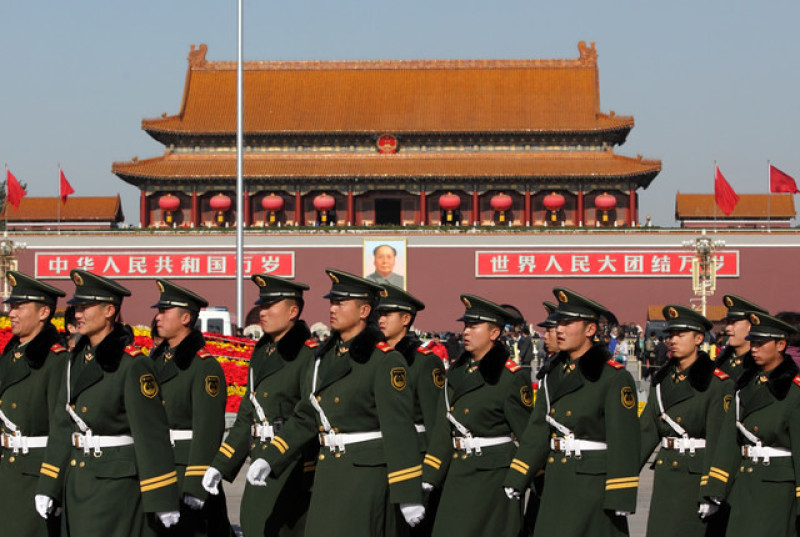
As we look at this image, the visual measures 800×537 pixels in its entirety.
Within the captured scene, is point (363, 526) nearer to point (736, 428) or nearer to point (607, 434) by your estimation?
point (607, 434)

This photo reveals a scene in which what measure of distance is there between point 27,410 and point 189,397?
2.69 ft

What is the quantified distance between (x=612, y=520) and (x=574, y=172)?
108 feet

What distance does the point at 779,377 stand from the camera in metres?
6.84

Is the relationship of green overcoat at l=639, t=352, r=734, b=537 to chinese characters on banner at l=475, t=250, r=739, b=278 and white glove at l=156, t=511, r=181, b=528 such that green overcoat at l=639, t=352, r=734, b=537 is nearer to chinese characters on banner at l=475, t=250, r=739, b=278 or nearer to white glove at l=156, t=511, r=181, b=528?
white glove at l=156, t=511, r=181, b=528

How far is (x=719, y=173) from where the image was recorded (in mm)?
34625

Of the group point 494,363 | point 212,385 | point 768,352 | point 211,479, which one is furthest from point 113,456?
point 768,352

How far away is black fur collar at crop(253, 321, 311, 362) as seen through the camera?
6871mm

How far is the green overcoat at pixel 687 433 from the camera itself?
22.5 ft

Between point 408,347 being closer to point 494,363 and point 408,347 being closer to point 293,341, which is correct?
point 494,363

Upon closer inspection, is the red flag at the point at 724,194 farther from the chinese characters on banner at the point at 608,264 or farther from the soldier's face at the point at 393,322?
the soldier's face at the point at 393,322

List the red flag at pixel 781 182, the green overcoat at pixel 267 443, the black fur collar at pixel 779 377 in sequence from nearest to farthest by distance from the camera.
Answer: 1. the green overcoat at pixel 267 443
2. the black fur collar at pixel 779 377
3. the red flag at pixel 781 182

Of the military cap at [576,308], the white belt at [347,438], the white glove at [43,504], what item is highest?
the military cap at [576,308]

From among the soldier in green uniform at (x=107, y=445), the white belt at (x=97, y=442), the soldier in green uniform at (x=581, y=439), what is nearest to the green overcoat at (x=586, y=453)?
the soldier in green uniform at (x=581, y=439)

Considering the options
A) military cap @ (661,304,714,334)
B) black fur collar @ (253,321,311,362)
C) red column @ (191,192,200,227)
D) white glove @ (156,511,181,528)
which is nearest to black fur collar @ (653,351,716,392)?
military cap @ (661,304,714,334)
